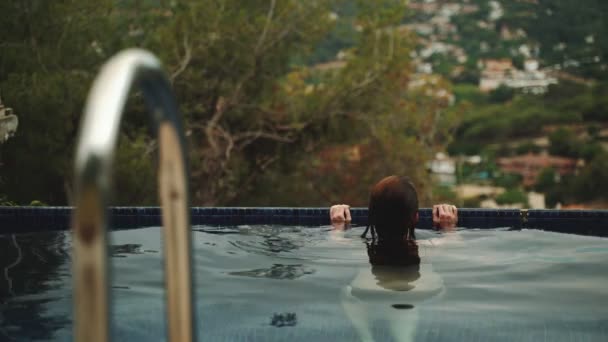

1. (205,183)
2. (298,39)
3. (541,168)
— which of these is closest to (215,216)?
(205,183)

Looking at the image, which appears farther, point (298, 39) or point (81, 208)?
point (298, 39)

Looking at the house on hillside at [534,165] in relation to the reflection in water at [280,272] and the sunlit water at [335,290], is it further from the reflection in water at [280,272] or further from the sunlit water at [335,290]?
the reflection in water at [280,272]

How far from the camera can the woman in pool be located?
117 inches

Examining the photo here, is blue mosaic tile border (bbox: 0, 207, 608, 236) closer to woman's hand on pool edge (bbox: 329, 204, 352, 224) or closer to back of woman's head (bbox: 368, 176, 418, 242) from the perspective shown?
woman's hand on pool edge (bbox: 329, 204, 352, 224)

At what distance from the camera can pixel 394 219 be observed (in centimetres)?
323

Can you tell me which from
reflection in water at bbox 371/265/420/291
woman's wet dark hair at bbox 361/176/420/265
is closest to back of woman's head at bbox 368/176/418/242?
woman's wet dark hair at bbox 361/176/420/265

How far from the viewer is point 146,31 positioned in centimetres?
1430

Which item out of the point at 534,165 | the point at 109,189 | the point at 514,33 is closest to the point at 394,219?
the point at 109,189

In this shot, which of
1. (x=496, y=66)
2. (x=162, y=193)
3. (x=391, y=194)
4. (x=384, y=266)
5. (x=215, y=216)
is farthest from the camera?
(x=496, y=66)

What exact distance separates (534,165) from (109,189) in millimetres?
30760

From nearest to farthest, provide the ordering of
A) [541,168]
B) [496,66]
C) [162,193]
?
[162,193], [541,168], [496,66]

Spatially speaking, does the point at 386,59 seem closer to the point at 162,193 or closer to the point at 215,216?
the point at 215,216

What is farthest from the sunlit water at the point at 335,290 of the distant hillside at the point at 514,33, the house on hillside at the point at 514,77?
the house on hillside at the point at 514,77

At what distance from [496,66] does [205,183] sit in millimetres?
24101
